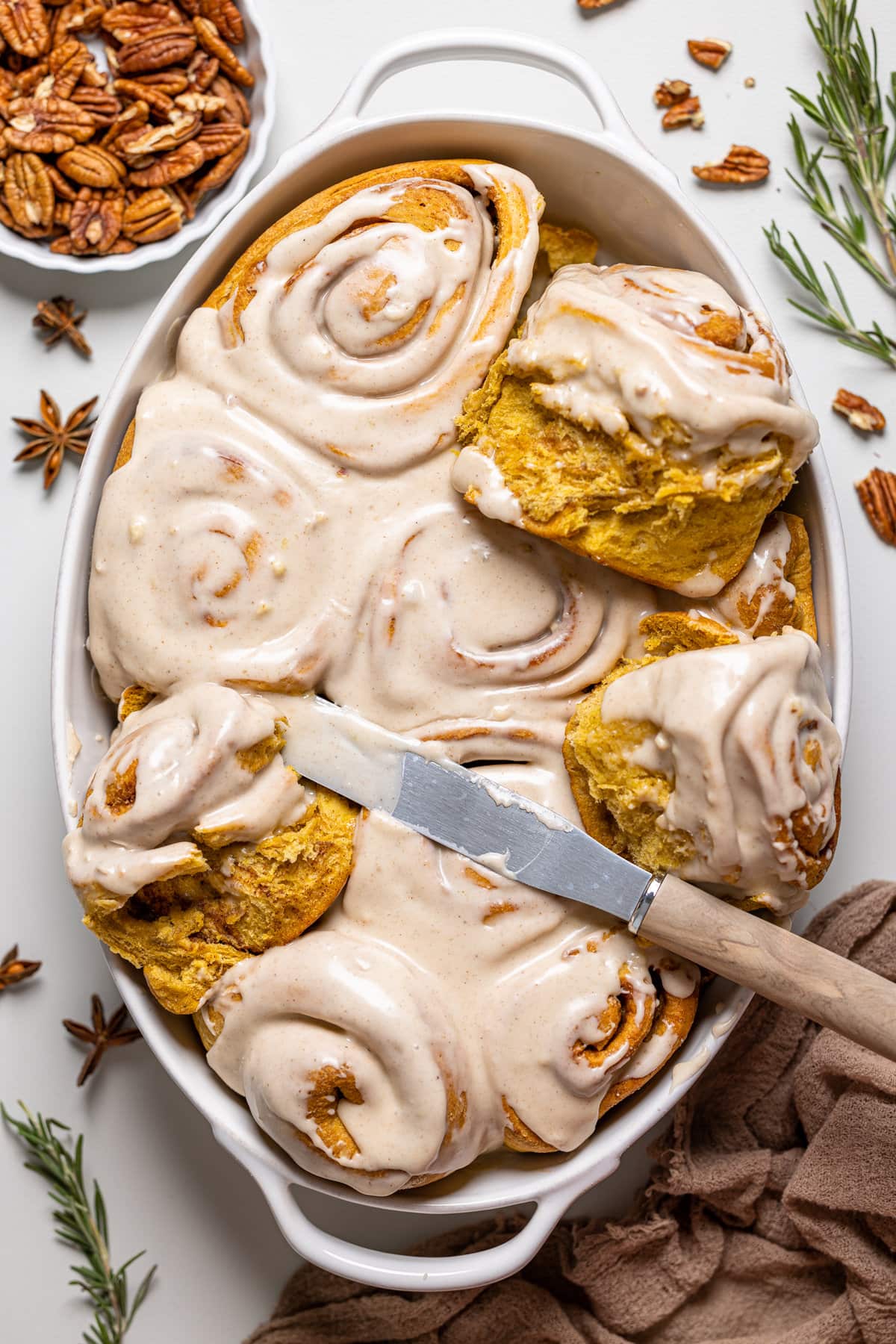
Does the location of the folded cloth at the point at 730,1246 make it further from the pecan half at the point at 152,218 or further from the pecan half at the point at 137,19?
the pecan half at the point at 137,19

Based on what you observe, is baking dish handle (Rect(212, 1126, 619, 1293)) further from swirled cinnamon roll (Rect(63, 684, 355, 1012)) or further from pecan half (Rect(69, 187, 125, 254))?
pecan half (Rect(69, 187, 125, 254))

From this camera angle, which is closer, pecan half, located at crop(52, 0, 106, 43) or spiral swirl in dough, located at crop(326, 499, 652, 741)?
spiral swirl in dough, located at crop(326, 499, 652, 741)

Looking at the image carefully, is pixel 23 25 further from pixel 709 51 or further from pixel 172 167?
pixel 709 51

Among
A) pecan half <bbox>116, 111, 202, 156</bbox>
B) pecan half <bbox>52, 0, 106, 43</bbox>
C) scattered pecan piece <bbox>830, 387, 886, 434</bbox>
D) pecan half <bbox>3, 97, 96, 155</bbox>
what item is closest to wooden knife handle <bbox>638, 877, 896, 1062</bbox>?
scattered pecan piece <bbox>830, 387, 886, 434</bbox>

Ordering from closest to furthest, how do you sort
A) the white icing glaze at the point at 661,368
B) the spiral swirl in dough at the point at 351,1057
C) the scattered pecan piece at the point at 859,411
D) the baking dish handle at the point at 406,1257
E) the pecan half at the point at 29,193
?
the white icing glaze at the point at 661,368
the spiral swirl in dough at the point at 351,1057
the baking dish handle at the point at 406,1257
the pecan half at the point at 29,193
the scattered pecan piece at the point at 859,411

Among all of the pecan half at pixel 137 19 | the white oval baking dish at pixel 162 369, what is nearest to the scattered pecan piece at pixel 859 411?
the white oval baking dish at pixel 162 369

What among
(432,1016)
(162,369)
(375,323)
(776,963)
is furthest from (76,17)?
(776,963)

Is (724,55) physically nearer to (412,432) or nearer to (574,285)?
(574,285)
